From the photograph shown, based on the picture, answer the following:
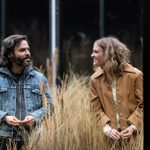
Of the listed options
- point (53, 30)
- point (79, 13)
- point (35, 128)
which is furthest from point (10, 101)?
point (79, 13)

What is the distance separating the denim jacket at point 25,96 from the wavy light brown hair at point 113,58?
53cm

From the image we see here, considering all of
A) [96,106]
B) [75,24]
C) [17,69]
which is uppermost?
[75,24]

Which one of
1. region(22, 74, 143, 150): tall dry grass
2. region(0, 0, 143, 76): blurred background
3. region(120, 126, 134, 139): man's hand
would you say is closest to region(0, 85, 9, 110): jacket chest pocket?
region(22, 74, 143, 150): tall dry grass

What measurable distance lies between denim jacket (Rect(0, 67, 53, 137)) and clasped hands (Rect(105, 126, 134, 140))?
1.88ft

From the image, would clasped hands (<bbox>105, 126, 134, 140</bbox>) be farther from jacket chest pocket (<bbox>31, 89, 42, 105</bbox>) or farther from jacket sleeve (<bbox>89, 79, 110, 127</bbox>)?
jacket chest pocket (<bbox>31, 89, 42, 105</bbox>)

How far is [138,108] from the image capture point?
565cm

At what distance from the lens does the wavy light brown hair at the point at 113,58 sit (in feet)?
18.6

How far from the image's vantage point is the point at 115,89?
565 cm

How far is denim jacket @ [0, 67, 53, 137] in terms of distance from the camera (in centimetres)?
566

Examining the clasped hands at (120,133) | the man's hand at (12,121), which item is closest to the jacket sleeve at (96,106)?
the clasped hands at (120,133)

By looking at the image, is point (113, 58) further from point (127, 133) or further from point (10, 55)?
point (10, 55)

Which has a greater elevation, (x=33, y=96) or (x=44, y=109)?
(x=33, y=96)

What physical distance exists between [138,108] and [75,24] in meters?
9.06

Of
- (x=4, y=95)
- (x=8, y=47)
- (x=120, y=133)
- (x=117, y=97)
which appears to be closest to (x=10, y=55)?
(x=8, y=47)
